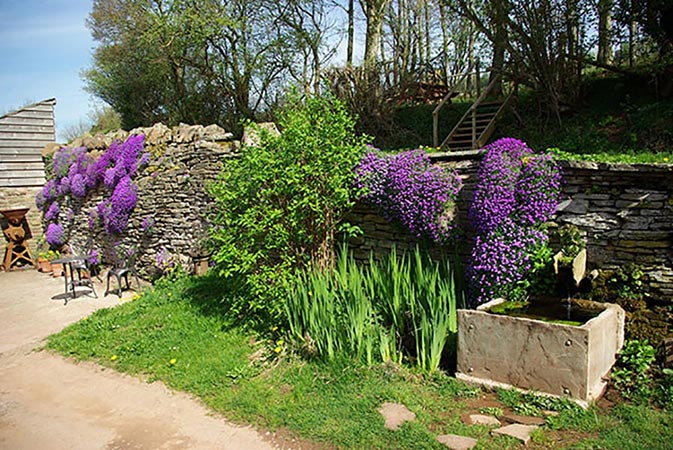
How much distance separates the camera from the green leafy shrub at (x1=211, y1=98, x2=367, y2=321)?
5551mm

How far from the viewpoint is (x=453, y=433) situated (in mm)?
3412

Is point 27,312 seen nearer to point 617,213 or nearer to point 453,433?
point 453,433

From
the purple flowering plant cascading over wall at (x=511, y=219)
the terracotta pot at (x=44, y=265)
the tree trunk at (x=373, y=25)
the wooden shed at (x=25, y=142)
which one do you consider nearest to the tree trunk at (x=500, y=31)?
the tree trunk at (x=373, y=25)

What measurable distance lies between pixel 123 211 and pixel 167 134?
1.70m

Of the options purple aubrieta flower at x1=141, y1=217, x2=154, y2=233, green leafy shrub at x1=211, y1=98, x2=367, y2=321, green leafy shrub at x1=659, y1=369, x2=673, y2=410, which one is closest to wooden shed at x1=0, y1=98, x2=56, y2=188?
purple aubrieta flower at x1=141, y1=217, x2=154, y2=233

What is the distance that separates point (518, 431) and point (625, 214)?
224 cm

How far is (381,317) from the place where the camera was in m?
4.70

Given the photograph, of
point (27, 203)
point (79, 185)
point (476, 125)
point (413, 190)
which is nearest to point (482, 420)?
point (413, 190)

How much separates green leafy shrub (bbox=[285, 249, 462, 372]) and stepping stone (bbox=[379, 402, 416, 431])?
0.56m

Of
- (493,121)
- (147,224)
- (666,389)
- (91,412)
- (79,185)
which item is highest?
(493,121)

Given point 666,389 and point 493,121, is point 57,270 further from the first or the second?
point 666,389

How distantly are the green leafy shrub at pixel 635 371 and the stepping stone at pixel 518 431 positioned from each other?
2.92ft

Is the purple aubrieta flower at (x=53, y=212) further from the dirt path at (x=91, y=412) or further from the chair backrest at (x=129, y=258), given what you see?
the dirt path at (x=91, y=412)

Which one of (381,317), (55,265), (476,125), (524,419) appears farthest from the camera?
(55,265)
